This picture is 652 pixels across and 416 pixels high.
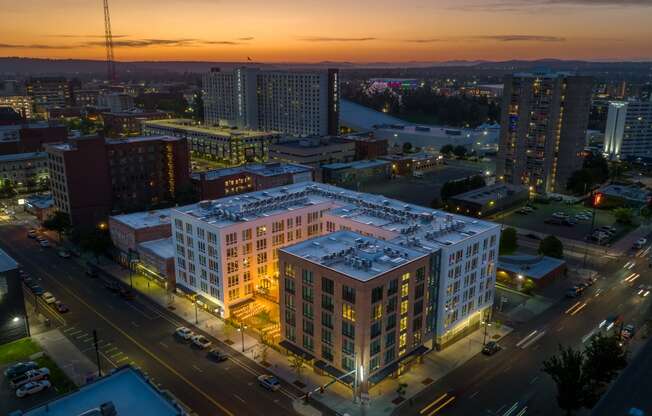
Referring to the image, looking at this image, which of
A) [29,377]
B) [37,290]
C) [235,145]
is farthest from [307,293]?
[235,145]

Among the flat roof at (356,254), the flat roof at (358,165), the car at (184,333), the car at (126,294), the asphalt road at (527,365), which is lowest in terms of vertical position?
the asphalt road at (527,365)

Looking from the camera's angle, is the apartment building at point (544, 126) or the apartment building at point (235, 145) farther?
the apartment building at point (235, 145)

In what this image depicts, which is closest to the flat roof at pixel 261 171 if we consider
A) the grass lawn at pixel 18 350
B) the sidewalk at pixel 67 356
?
the sidewalk at pixel 67 356

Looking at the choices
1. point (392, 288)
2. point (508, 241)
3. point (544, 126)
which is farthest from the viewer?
point (544, 126)

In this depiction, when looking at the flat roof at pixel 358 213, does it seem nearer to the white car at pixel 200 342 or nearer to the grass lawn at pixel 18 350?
the white car at pixel 200 342

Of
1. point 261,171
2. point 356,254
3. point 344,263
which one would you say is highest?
point 356,254

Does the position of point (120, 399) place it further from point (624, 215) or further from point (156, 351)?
point (624, 215)
